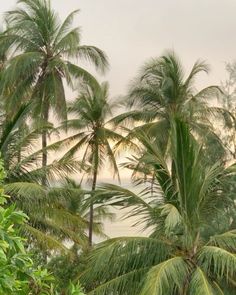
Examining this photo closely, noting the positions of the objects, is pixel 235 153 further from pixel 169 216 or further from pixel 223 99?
pixel 169 216

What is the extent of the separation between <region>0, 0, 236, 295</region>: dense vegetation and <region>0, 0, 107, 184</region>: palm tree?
5 cm

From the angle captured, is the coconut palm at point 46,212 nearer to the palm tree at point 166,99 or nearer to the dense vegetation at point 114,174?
the dense vegetation at point 114,174

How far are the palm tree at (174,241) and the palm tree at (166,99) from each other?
11108 mm

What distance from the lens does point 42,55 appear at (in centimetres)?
2419

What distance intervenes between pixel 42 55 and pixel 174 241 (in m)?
14.8

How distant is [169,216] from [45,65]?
15.7 m

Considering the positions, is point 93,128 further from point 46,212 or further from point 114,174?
point 46,212

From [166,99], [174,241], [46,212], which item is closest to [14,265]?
[174,241]

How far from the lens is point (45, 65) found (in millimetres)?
24344

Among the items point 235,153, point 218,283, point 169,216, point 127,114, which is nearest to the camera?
point 169,216

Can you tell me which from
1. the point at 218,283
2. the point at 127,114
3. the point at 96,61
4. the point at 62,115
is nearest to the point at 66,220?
the point at 218,283

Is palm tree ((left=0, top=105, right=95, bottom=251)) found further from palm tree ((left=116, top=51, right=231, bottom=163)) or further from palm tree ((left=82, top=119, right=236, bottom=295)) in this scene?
palm tree ((left=116, top=51, right=231, bottom=163))

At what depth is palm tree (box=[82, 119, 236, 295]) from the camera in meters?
10.1

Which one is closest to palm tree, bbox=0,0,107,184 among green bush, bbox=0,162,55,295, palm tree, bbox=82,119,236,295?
palm tree, bbox=82,119,236,295
